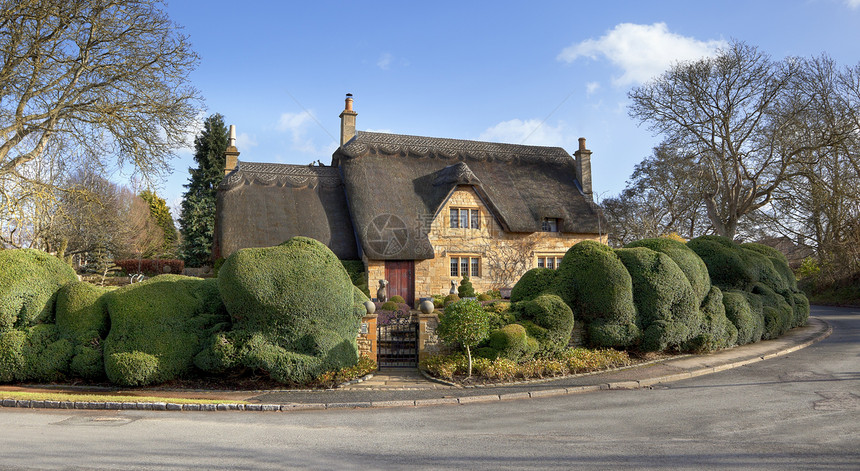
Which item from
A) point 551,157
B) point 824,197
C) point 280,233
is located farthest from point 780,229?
point 280,233

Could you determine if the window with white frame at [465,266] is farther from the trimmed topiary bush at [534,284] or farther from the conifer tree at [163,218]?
the conifer tree at [163,218]

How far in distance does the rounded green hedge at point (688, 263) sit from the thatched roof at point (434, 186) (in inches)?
424

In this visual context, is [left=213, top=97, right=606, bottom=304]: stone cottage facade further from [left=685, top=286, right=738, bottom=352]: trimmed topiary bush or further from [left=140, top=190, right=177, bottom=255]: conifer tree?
[left=140, top=190, right=177, bottom=255]: conifer tree

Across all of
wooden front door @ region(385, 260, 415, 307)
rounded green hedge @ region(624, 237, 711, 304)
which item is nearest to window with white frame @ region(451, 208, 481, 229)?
wooden front door @ region(385, 260, 415, 307)

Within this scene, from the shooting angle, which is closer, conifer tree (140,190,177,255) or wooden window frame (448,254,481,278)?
wooden window frame (448,254,481,278)

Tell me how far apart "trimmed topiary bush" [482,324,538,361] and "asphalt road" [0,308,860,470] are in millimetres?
1866

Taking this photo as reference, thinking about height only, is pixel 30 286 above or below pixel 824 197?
below

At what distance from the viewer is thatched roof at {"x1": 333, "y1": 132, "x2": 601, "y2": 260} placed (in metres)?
25.1

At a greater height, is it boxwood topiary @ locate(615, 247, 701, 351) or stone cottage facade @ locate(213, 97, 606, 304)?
stone cottage facade @ locate(213, 97, 606, 304)

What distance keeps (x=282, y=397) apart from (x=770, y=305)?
52.7 feet

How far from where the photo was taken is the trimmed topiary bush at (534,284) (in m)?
14.8

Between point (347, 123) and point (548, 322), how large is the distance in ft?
67.7

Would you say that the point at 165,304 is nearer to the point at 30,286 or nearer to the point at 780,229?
the point at 30,286

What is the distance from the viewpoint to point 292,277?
37.9ft
